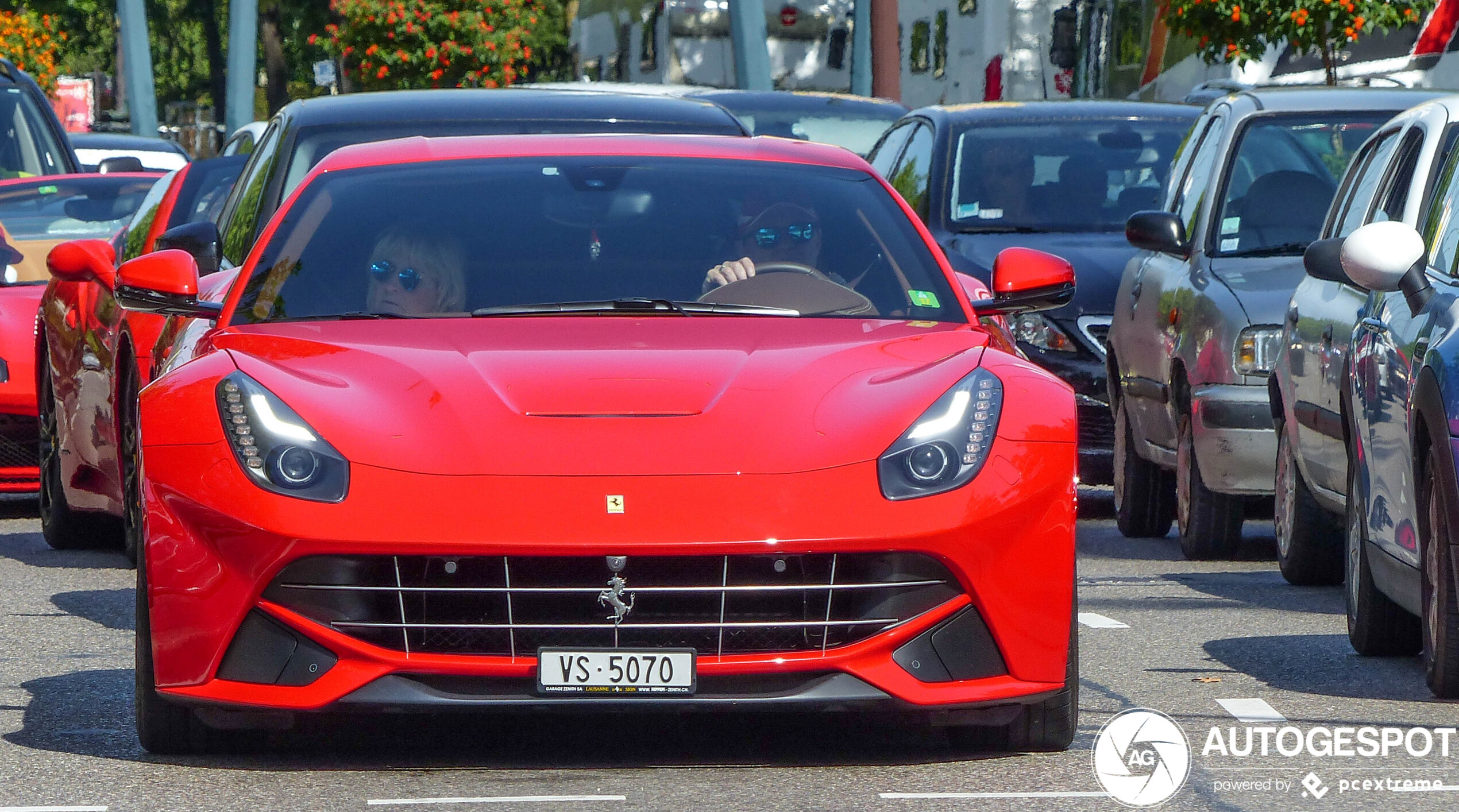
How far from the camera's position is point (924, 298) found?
21.5ft

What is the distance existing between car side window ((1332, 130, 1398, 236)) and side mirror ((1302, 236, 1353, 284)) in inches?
31.7

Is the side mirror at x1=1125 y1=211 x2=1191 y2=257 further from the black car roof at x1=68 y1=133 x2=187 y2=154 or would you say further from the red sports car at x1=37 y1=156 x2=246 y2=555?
the black car roof at x1=68 y1=133 x2=187 y2=154

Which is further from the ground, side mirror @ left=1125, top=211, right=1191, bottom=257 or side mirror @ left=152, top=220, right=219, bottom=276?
side mirror @ left=152, top=220, right=219, bottom=276

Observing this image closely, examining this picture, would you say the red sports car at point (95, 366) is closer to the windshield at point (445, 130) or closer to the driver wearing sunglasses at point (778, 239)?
the windshield at point (445, 130)

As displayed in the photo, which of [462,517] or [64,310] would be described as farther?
[64,310]

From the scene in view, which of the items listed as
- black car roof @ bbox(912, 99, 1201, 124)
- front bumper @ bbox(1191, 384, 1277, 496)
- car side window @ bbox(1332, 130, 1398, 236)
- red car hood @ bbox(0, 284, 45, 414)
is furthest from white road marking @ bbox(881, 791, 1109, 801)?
black car roof @ bbox(912, 99, 1201, 124)

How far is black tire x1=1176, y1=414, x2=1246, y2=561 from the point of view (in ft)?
33.7

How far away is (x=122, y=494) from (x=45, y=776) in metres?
3.94

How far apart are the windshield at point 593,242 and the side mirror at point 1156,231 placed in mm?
3606

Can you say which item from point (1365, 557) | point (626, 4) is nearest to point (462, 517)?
point (1365, 557)

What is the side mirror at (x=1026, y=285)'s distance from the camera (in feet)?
21.5

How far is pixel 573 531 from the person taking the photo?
5.30 m

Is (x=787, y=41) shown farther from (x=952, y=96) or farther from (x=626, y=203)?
(x=626, y=203)

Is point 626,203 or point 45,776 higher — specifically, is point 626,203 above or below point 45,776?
above
